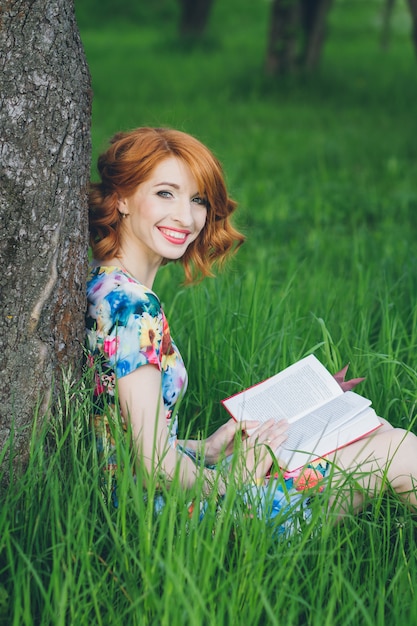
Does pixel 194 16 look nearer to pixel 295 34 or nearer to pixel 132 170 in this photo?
pixel 295 34

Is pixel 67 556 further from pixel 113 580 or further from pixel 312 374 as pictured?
pixel 312 374

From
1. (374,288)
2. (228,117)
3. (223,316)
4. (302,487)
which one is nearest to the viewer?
(302,487)

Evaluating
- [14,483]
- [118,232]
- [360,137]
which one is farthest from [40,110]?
[360,137]

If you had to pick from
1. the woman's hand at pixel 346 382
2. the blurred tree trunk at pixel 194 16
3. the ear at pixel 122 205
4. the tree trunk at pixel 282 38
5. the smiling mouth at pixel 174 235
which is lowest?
the blurred tree trunk at pixel 194 16

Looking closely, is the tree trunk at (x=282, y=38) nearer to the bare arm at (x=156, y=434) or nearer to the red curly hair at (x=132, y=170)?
the red curly hair at (x=132, y=170)

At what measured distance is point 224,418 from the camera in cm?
303

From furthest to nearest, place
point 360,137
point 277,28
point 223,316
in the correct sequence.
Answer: point 277,28, point 360,137, point 223,316

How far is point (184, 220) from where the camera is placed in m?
2.61

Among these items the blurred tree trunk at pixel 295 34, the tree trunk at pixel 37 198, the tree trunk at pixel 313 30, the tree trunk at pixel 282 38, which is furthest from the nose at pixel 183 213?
the tree trunk at pixel 313 30

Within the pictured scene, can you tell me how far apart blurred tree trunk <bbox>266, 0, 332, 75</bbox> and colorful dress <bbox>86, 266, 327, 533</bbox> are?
9905 millimetres

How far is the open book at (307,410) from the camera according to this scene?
2.50 metres

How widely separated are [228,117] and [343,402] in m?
Answer: 7.85

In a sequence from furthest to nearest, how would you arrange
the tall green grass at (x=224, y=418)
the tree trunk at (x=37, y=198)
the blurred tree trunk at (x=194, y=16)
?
1. the blurred tree trunk at (x=194, y=16)
2. the tree trunk at (x=37, y=198)
3. the tall green grass at (x=224, y=418)

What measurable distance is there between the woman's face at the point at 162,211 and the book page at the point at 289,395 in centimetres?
48
